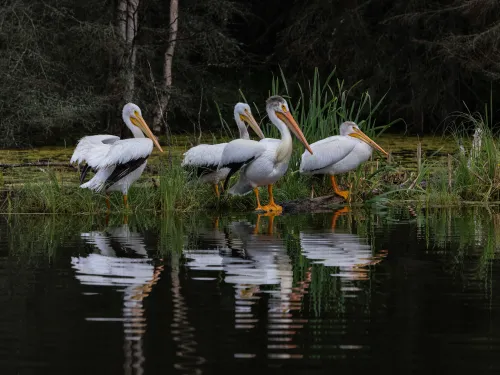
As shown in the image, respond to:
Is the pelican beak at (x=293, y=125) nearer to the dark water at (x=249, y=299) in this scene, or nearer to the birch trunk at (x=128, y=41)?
the dark water at (x=249, y=299)

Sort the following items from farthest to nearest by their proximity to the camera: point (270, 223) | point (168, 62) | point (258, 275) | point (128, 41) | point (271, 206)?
1. point (168, 62)
2. point (128, 41)
3. point (271, 206)
4. point (270, 223)
5. point (258, 275)

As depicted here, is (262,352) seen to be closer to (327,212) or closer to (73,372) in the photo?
(73,372)

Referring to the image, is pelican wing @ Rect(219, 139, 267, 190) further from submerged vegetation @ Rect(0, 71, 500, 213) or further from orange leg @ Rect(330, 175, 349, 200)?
orange leg @ Rect(330, 175, 349, 200)

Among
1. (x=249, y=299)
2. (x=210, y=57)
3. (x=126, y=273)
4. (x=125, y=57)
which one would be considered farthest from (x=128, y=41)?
(x=249, y=299)

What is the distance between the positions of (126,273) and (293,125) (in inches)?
184

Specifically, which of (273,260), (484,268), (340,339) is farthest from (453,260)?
(340,339)

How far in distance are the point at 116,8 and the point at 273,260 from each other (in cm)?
1697

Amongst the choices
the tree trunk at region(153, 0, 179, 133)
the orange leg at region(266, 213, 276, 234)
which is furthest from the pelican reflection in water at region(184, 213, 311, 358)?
the tree trunk at region(153, 0, 179, 133)

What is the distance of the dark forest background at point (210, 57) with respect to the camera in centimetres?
2125

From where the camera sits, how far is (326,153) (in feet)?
39.1

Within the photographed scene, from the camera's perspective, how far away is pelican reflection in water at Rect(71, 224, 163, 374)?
5410 mm

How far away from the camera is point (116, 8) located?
2428 cm

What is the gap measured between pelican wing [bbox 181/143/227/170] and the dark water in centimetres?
155

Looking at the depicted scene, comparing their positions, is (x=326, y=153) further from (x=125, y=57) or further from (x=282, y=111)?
(x=125, y=57)
